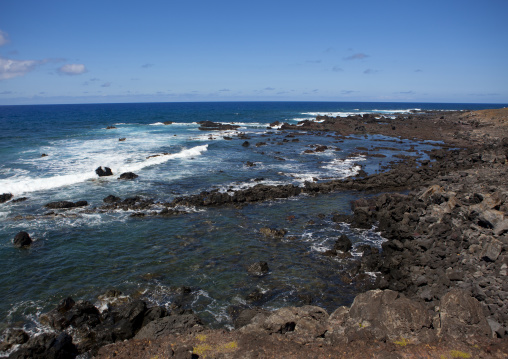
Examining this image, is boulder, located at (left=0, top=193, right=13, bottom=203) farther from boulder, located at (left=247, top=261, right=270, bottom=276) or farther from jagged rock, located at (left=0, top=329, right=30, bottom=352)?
boulder, located at (left=247, top=261, right=270, bottom=276)

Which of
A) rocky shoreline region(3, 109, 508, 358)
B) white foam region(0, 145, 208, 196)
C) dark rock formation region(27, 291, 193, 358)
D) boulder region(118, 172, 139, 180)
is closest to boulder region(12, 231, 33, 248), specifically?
dark rock formation region(27, 291, 193, 358)

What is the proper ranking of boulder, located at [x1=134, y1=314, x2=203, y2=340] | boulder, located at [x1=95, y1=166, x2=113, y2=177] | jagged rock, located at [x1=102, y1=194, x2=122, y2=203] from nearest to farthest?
boulder, located at [x1=134, y1=314, x2=203, y2=340] < jagged rock, located at [x1=102, y1=194, x2=122, y2=203] < boulder, located at [x1=95, y1=166, x2=113, y2=177]

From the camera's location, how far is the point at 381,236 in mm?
19547

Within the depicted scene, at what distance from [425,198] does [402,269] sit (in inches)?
360

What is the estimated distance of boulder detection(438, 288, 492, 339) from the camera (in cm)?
912

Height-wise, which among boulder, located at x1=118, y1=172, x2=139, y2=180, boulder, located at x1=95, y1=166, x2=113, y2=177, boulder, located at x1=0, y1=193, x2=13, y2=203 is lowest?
boulder, located at x1=0, y1=193, x2=13, y2=203

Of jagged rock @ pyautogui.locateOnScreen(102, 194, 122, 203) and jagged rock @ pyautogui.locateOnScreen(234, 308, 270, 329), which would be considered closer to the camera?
jagged rock @ pyautogui.locateOnScreen(234, 308, 270, 329)

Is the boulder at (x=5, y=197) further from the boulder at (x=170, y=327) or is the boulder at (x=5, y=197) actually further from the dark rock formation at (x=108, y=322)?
the boulder at (x=170, y=327)

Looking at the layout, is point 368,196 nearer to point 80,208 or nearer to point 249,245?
point 249,245

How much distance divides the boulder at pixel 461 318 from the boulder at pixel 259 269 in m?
7.75

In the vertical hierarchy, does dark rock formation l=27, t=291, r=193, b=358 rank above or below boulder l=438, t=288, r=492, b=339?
below

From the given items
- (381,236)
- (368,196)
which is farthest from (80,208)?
(368,196)

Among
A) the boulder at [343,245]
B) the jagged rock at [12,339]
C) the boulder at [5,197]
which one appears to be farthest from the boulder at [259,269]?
the boulder at [5,197]

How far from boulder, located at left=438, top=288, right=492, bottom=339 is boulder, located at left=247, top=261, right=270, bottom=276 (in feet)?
25.4
